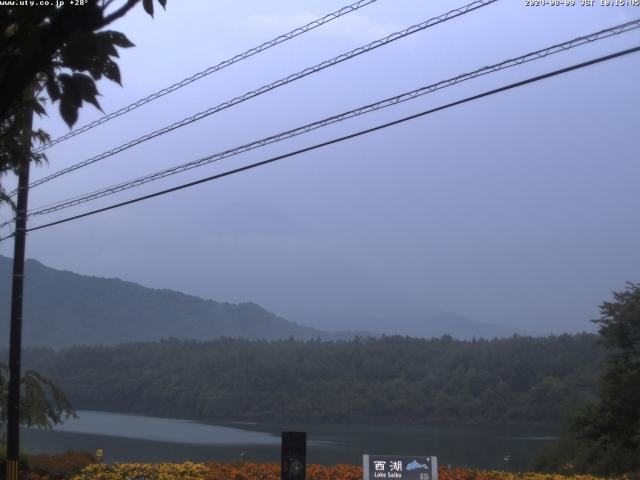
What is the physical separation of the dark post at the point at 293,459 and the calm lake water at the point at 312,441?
8.60m

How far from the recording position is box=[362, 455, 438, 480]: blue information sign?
11648mm

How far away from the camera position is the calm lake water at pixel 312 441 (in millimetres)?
22781

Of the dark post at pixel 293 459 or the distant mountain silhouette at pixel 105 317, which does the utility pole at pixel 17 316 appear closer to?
the dark post at pixel 293 459

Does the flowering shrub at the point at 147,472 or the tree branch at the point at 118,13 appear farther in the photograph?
the flowering shrub at the point at 147,472

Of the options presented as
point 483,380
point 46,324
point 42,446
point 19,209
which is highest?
point 46,324

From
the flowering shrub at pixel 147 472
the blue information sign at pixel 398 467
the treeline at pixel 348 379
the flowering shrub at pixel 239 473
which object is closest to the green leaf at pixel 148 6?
the blue information sign at pixel 398 467

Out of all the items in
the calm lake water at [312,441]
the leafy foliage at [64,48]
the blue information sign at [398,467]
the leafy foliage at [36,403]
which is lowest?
the calm lake water at [312,441]

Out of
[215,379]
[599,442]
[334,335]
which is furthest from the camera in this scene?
[334,335]

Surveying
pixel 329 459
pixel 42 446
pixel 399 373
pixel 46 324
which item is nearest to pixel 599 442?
pixel 329 459

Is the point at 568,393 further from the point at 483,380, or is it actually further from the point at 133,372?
the point at 133,372

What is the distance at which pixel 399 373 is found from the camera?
152ft

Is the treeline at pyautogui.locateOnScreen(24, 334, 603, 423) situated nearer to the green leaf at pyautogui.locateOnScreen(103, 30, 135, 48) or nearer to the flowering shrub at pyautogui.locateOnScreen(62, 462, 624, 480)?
the flowering shrub at pyautogui.locateOnScreen(62, 462, 624, 480)

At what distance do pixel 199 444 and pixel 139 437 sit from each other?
4721mm

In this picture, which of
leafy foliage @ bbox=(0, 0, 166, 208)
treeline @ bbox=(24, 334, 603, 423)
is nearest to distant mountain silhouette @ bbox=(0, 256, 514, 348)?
treeline @ bbox=(24, 334, 603, 423)
